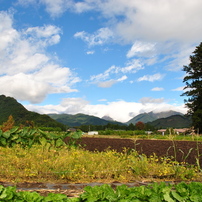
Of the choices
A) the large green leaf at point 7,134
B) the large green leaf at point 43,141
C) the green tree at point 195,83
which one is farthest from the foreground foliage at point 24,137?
the green tree at point 195,83

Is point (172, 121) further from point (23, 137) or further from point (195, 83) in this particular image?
point (23, 137)

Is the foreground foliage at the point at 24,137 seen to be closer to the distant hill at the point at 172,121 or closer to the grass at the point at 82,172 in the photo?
the grass at the point at 82,172

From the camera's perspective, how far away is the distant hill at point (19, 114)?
66344mm

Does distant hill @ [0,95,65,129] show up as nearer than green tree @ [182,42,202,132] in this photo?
No

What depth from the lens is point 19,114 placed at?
79.9 meters

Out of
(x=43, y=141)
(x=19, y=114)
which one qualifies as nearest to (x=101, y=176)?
(x=43, y=141)

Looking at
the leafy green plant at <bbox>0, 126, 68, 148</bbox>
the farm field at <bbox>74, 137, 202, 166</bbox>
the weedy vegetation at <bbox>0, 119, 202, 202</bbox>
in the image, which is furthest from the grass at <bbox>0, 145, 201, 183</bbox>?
the leafy green plant at <bbox>0, 126, 68, 148</bbox>

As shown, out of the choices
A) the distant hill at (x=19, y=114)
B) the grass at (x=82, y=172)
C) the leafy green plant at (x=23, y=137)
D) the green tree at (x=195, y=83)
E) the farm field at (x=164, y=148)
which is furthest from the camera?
the distant hill at (x=19, y=114)

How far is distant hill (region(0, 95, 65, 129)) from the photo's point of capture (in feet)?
218

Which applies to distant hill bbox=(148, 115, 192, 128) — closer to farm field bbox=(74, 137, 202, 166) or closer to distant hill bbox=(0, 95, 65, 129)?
distant hill bbox=(0, 95, 65, 129)

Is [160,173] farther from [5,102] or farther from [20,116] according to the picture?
[5,102]

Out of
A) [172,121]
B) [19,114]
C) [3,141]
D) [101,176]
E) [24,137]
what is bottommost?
[101,176]

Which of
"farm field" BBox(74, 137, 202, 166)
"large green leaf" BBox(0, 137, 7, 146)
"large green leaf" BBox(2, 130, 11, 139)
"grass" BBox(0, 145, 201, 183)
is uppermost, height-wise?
"large green leaf" BBox(2, 130, 11, 139)

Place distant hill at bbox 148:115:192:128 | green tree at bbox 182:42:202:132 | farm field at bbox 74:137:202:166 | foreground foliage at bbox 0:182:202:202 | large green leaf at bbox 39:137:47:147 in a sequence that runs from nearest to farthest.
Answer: foreground foliage at bbox 0:182:202:202
farm field at bbox 74:137:202:166
large green leaf at bbox 39:137:47:147
green tree at bbox 182:42:202:132
distant hill at bbox 148:115:192:128
